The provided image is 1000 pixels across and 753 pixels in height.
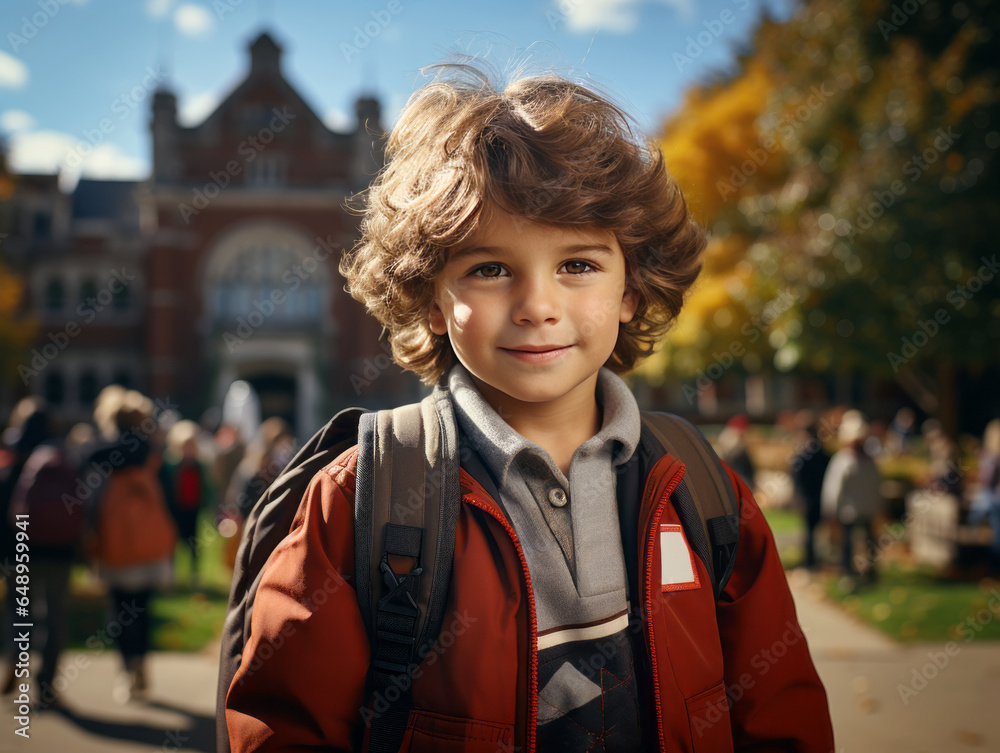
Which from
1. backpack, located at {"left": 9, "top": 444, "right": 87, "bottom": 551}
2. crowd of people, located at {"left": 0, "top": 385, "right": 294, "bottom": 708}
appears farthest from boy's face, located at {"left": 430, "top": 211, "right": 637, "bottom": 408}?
backpack, located at {"left": 9, "top": 444, "right": 87, "bottom": 551}

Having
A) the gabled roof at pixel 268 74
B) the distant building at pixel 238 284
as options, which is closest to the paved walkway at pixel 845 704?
the distant building at pixel 238 284

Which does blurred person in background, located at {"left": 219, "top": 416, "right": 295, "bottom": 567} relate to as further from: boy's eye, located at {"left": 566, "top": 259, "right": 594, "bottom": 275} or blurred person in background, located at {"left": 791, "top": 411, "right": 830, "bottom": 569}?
blurred person in background, located at {"left": 791, "top": 411, "right": 830, "bottom": 569}

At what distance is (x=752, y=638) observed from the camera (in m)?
1.53

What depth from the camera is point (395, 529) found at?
4.33 ft

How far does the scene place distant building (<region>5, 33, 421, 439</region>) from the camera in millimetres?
23844

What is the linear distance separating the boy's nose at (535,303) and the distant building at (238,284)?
71.8ft

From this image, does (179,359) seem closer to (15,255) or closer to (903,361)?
(15,255)

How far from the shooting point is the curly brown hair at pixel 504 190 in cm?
142

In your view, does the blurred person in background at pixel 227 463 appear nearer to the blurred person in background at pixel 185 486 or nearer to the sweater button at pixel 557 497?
the blurred person in background at pixel 185 486

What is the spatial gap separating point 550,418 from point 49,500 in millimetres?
4398

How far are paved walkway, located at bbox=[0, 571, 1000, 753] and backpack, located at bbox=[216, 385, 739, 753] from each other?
10.3 feet

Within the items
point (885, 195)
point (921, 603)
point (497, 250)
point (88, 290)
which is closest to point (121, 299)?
point (88, 290)

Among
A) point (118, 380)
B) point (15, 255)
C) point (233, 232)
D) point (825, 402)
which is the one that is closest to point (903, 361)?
point (825, 402)

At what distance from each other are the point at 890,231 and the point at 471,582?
345 inches
